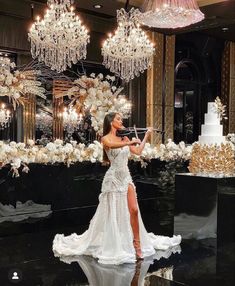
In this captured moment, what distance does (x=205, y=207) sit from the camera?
233 inches

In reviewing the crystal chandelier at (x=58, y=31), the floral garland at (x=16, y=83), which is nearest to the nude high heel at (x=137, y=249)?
the floral garland at (x=16, y=83)

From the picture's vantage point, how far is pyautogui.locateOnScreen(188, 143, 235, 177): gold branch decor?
622cm

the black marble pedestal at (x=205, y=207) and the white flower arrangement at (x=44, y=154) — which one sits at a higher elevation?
the white flower arrangement at (x=44, y=154)

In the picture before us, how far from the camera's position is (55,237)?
5.73 metres

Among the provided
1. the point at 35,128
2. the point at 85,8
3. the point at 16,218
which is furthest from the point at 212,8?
the point at 16,218

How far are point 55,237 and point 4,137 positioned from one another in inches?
152

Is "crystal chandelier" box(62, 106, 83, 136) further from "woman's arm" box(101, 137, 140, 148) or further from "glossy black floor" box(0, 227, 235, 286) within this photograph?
"woman's arm" box(101, 137, 140, 148)

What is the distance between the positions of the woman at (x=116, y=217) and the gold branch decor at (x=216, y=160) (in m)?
1.54

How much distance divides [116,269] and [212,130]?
287cm

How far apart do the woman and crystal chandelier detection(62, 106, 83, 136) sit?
4753 millimetres

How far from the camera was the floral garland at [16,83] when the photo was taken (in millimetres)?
7742

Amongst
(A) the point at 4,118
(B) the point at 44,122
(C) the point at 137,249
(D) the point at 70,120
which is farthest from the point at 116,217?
(D) the point at 70,120

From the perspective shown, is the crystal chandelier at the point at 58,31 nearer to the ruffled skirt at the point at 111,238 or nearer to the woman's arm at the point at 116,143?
the woman's arm at the point at 116,143

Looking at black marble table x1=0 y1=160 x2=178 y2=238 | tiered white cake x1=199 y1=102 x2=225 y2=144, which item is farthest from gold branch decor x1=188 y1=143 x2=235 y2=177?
black marble table x1=0 y1=160 x2=178 y2=238
